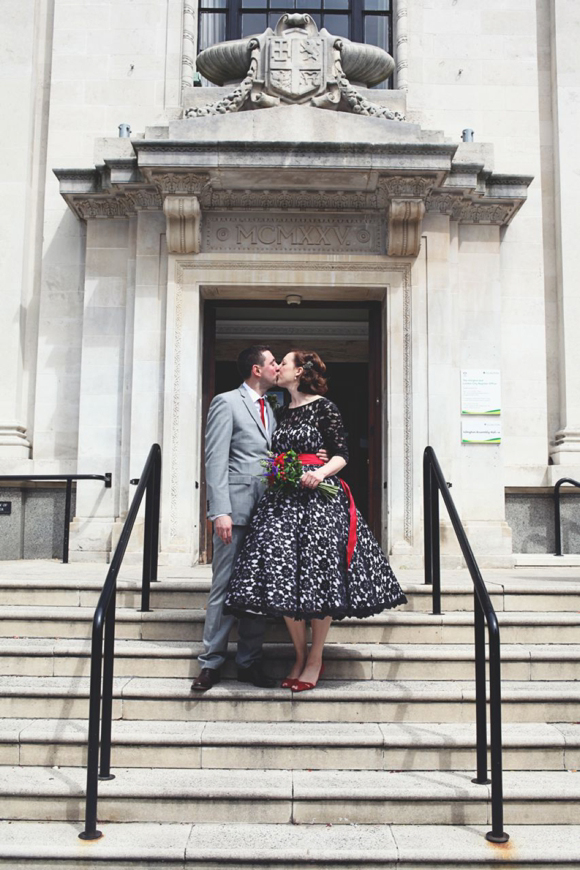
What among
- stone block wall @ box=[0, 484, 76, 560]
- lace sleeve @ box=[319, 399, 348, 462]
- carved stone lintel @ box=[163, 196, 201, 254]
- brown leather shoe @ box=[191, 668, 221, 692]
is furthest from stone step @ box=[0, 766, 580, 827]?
carved stone lintel @ box=[163, 196, 201, 254]

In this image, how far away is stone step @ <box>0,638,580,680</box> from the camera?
533 cm

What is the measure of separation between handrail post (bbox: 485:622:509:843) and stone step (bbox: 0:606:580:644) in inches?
64.6

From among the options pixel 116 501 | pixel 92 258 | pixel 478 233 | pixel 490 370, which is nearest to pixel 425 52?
pixel 478 233

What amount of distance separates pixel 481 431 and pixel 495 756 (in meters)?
5.22

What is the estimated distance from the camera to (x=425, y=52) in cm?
993

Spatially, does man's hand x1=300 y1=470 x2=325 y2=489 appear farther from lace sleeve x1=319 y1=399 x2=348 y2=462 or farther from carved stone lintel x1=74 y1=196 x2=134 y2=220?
carved stone lintel x1=74 y1=196 x2=134 y2=220

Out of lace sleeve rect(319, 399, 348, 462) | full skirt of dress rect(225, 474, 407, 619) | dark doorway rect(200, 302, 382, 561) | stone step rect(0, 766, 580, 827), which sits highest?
dark doorway rect(200, 302, 382, 561)

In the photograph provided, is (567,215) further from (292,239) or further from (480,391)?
(292,239)

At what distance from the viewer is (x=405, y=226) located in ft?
28.2

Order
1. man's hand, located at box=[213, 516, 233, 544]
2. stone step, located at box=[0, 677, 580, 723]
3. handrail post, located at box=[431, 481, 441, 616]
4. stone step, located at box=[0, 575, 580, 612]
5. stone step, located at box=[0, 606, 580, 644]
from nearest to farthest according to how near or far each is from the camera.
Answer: stone step, located at box=[0, 677, 580, 723], man's hand, located at box=[213, 516, 233, 544], stone step, located at box=[0, 606, 580, 644], handrail post, located at box=[431, 481, 441, 616], stone step, located at box=[0, 575, 580, 612]

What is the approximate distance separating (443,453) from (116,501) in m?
3.52

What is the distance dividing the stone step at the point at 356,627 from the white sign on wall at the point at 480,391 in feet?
11.1

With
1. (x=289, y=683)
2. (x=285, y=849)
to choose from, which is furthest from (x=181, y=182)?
(x=285, y=849)

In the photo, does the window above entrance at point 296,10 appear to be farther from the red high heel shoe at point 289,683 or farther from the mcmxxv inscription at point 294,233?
the red high heel shoe at point 289,683
